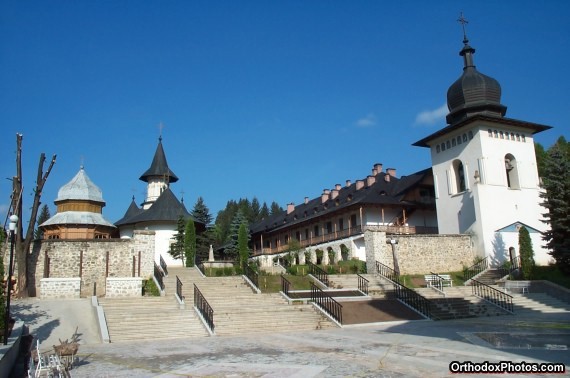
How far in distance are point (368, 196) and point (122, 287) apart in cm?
2301

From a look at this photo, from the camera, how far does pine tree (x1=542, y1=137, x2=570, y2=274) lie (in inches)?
981

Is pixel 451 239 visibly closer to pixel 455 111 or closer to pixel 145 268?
pixel 455 111

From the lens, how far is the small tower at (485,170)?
107 feet

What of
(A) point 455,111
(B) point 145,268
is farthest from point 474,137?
(B) point 145,268

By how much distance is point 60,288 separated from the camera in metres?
21.5

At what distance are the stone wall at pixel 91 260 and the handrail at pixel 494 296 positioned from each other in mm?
17338

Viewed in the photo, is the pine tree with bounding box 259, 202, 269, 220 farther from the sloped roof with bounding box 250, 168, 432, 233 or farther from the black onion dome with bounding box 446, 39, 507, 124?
the black onion dome with bounding box 446, 39, 507, 124

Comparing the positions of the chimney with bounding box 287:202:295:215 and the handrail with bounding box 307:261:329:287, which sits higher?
the chimney with bounding box 287:202:295:215

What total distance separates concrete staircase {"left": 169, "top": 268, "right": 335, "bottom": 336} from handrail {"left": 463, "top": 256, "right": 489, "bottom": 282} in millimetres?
14660

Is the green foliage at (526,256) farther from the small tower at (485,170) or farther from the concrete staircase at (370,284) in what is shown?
the concrete staircase at (370,284)

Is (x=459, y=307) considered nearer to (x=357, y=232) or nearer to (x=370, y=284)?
(x=370, y=284)

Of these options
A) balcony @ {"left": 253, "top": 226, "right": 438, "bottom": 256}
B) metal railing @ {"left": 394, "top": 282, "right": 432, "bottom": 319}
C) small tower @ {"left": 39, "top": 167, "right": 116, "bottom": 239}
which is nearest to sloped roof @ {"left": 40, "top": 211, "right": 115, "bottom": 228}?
small tower @ {"left": 39, "top": 167, "right": 116, "bottom": 239}

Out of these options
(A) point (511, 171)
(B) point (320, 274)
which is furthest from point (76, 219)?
(A) point (511, 171)

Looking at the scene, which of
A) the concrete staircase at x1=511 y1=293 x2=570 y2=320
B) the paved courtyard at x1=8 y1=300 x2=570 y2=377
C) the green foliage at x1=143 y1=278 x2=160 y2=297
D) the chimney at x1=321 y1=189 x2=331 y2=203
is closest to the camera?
the paved courtyard at x1=8 y1=300 x2=570 y2=377
